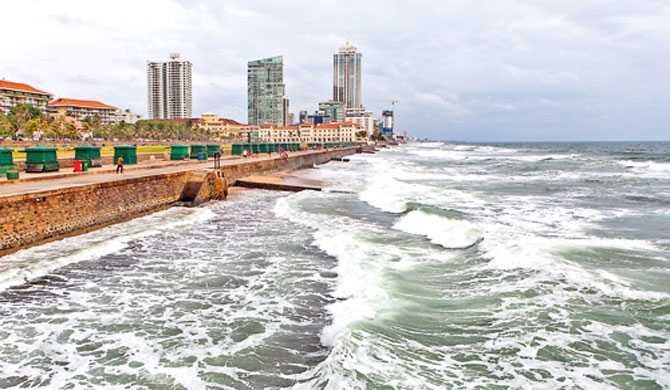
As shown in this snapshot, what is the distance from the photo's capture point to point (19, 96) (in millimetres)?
109375

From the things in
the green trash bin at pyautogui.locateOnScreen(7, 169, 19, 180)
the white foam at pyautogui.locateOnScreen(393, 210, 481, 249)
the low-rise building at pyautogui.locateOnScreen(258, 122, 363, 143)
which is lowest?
the white foam at pyautogui.locateOnScreen(393, 210, 481, 249)

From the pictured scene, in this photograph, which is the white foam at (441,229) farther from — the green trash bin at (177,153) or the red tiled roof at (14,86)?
the red tiled roof at (14,86)

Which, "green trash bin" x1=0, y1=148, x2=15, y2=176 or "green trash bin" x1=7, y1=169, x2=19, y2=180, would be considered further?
"green trash bin" x1=0, y1=148, x2=15, y2=176

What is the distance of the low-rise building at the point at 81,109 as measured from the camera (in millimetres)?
121537

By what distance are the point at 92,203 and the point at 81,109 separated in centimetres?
13114

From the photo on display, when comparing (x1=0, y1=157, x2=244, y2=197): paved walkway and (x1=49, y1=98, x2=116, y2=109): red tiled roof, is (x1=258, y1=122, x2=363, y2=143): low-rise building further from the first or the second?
(x1=0, y1=157, x2=244, y2=197): paved walkway

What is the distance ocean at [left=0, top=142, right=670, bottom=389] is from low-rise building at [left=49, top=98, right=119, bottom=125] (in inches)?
4608

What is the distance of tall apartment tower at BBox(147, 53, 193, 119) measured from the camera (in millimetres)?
192750

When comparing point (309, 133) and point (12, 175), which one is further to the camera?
point (309, 133)

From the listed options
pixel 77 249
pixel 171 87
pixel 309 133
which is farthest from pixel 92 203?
pixel 171 87

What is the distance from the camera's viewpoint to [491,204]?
64.7 ft

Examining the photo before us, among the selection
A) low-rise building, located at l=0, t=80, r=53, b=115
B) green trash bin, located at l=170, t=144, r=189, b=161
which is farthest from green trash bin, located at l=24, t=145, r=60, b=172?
low-rise building, located at l=0, t=80, r=53, b=115

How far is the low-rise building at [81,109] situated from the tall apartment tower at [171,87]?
190 ft

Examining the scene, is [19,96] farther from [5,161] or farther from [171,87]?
[5,161]
